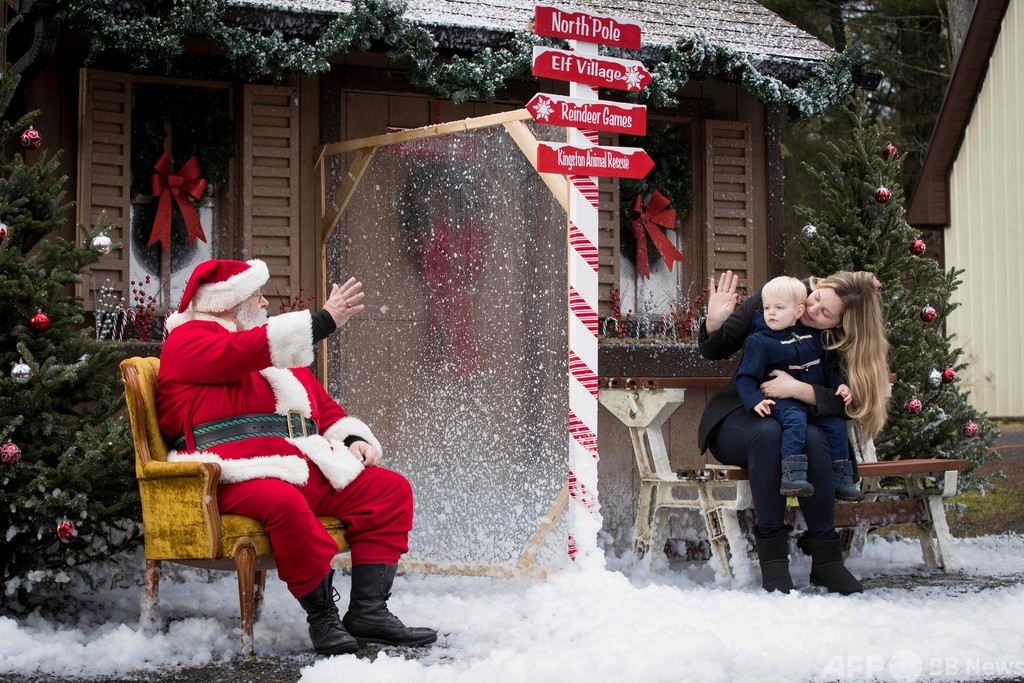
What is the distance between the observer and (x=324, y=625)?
5.48 metres

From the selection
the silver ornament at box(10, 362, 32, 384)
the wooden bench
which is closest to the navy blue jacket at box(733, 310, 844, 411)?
the wooden bench

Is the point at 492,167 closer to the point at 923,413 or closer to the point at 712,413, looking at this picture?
the point at 712,413

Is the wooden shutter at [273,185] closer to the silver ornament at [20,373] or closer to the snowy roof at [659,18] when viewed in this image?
the snowy roof at [659,18]

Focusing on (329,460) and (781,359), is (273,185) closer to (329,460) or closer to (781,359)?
(329,460)

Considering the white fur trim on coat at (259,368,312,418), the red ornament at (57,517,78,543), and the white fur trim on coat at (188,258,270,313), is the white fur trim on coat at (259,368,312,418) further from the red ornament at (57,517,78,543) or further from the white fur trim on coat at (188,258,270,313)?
the red ornament at (57,517,78,543)

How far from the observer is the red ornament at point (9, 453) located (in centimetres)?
573

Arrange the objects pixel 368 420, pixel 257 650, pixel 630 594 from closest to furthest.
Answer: pixel 257 650 → pixel 630 594 → pixel 368 420

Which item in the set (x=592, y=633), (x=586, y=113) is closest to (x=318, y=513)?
(x=592, y=633)

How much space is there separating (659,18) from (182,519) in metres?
5.44

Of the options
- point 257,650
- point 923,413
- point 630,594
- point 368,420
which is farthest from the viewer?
point 923,413

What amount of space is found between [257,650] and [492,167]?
9.16 feet

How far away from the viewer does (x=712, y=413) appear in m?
7.13

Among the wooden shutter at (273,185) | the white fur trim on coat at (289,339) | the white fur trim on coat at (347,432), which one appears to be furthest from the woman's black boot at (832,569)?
the wooden shutter at (273,185)

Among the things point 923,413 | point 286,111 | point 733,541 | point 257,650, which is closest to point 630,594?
point 733,541
